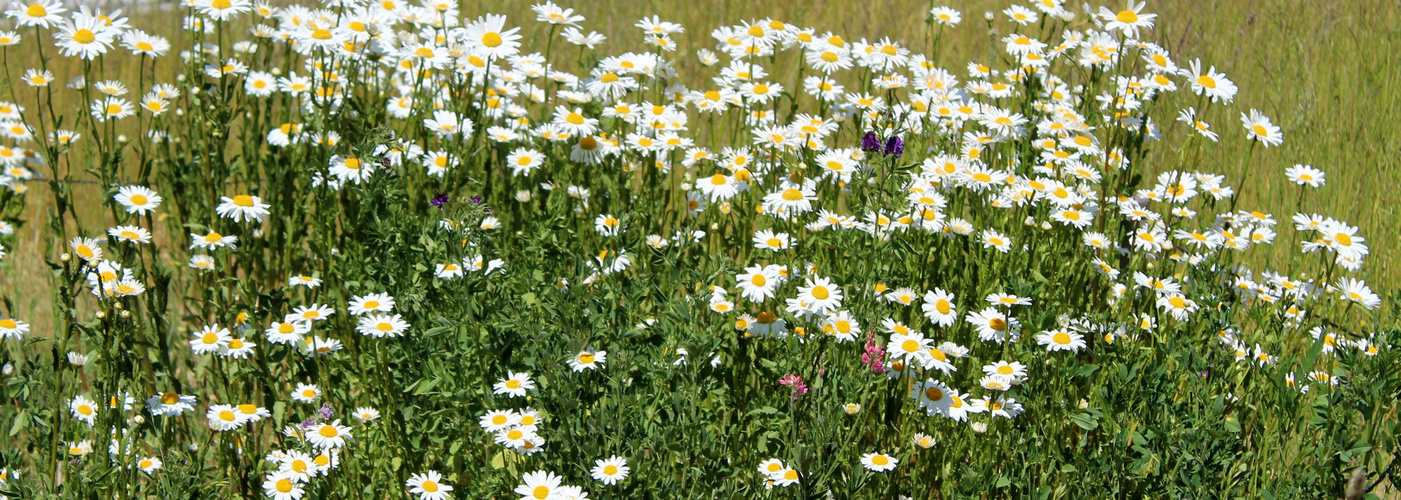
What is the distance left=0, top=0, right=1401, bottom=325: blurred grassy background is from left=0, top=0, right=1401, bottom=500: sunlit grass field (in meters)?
0.02

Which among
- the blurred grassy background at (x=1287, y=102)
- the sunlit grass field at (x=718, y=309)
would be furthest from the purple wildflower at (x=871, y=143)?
the blurred grassy background at (x=1287, y=102)

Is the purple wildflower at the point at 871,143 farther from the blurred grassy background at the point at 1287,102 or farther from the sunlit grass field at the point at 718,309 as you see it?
the blurred grassy background at the point at 1287,102

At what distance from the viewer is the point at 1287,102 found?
4.39 m

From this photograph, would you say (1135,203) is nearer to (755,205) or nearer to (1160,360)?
(1160,360)

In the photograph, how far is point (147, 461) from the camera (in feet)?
8.08

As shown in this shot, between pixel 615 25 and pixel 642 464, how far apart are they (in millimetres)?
4933

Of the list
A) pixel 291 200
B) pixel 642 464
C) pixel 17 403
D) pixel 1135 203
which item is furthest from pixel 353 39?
pixel 1135 203

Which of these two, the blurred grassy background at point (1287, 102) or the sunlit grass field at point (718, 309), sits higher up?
the blurred grassy background at point (1287, 102)

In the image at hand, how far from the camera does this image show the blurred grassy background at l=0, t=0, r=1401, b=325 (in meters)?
3.91

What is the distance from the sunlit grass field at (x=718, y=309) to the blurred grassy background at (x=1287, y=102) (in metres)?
0.02

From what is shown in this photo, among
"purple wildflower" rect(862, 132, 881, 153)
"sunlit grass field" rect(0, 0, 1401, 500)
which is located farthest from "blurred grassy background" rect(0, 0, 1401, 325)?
"purple wildflower" rect(862, 132, 881, 153)

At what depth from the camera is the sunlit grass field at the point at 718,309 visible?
7.28 feet

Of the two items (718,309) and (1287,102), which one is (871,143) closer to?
(718,309)

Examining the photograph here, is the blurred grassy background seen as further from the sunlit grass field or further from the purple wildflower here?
the purple wildflower
